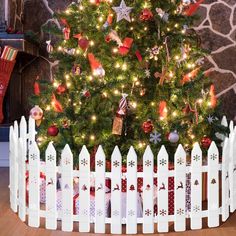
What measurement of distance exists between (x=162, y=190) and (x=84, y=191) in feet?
1.41

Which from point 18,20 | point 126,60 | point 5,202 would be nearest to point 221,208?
point 126,60

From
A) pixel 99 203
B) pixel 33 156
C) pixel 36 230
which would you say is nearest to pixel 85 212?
pixel 99 203

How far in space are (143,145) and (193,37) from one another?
844mm

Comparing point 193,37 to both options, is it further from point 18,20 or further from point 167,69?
point 18,20

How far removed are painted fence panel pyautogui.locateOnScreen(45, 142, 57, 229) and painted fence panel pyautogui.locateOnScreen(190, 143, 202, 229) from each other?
2.52ft

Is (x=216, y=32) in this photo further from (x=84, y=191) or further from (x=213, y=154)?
(x=84, y=191)

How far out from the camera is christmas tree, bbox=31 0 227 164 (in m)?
3.10

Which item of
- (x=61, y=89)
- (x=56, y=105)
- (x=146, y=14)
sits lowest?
(x=56, y=105)

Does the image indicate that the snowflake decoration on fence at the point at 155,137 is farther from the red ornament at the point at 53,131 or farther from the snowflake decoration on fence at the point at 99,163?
the red ornament at the point at 53,131

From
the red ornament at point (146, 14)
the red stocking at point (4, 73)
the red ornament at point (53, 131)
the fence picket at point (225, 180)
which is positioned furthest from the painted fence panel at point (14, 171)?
the red stocking at point (4, 73)

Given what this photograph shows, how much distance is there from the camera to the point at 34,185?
9.07 ft

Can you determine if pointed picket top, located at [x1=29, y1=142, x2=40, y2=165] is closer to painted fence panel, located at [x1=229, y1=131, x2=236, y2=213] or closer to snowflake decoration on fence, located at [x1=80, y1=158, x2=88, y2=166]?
snowflake decoration on fence, located at [x1=80, y1=158, x2=88, y2=166]

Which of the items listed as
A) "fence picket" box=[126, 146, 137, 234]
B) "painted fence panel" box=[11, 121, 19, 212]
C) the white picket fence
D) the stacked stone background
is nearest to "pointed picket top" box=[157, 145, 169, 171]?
the white picket fence

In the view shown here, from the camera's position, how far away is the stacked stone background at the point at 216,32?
5.00 meters
